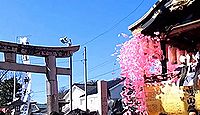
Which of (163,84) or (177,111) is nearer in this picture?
(177,111)

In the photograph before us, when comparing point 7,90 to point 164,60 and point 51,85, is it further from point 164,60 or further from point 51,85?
point 164,60

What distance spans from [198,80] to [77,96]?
40.5 meters

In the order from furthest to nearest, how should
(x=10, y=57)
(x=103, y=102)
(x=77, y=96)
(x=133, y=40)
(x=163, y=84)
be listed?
(x=77, y=96) < (x=10, y=57) < (x=103, y=102) < (x=133, y=40) < (x=163, y=84)

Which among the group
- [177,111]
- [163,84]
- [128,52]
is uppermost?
[128,52]

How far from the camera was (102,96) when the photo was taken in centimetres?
1270

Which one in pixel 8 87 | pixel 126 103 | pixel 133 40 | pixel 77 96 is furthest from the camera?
pixel 77 96

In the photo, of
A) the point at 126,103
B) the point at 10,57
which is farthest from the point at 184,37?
the point at 10,57

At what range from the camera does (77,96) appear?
4519cm

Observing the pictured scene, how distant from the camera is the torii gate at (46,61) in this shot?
17.9 metres

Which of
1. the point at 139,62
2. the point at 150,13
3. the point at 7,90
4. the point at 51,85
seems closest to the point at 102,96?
the point at 139,62

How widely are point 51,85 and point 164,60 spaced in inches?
519

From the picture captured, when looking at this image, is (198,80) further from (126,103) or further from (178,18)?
(126,103)

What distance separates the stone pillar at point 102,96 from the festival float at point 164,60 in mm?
5507

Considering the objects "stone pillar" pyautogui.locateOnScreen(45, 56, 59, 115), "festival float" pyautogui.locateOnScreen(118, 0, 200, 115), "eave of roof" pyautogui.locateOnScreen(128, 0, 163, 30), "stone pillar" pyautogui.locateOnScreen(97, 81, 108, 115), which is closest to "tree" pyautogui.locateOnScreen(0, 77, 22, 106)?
"stone pillar" pyautogui.locateOnScreen(45, 56, 59, 115)
